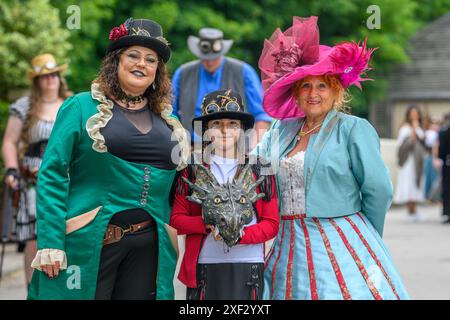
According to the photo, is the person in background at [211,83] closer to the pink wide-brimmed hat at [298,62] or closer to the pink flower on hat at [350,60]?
the pink wide-brimmed hat at [298,62]

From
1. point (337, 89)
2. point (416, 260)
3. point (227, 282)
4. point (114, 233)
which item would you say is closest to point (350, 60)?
point (337, 89)

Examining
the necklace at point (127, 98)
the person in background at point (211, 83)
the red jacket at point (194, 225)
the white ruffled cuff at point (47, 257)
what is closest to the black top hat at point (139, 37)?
the necklace at point (127, 98)

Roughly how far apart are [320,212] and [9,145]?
3.64 m

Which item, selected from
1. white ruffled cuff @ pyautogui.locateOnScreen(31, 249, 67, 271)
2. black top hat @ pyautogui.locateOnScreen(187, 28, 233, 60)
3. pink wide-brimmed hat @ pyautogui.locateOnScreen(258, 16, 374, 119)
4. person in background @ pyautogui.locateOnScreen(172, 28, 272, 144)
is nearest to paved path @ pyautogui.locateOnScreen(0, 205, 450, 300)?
person in background @ pyautogui.locateOnScreen(172, 28, 272, 144)

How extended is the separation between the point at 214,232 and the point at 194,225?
0.50ft

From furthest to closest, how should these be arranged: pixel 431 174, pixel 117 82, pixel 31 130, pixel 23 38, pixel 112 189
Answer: pixel 431 174 < pixel 23 38 < pixel 31 130 < pixel 117 82 < pixel 112 189

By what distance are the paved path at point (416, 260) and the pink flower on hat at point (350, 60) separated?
321 centimetres

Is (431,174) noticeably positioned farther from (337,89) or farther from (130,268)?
(130,268)

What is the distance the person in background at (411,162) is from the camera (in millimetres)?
15891

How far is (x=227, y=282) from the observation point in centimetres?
448

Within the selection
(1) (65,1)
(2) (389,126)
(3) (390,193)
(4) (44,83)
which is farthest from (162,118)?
(2) (389,126)

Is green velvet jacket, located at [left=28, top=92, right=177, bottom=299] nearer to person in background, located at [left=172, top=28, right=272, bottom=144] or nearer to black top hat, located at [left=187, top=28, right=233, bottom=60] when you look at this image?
person in background, located at [left=172, top=28, right=272, bottom=144]

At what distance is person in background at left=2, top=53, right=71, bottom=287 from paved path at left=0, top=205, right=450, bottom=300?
2.18 feet

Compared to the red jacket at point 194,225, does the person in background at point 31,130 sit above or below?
above
